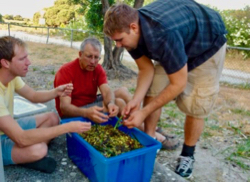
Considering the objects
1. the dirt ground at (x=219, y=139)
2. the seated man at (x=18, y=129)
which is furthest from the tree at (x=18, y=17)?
the seated man at (x=18, y=129)

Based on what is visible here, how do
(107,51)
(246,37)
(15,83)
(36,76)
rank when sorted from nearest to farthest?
(15,83) → (36,76) → (107,51) → (246,37)

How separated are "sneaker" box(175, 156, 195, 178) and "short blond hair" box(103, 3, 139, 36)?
1193 mm

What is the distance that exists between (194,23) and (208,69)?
0.41m

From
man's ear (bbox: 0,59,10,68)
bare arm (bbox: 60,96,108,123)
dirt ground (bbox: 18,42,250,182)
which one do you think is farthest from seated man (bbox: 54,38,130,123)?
dirt ground (bbox: 18,42,250,182)

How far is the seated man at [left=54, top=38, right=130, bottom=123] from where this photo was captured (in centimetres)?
223

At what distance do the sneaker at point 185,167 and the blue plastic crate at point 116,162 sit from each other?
0.44 meters

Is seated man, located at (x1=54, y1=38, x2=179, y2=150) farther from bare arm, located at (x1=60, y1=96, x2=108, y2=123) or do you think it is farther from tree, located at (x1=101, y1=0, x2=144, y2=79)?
tree, located at (x1=101, y1=0, x2=144, y2=79)

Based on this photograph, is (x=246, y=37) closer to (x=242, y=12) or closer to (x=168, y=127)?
(x=242, y=12)

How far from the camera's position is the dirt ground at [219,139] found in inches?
88.3

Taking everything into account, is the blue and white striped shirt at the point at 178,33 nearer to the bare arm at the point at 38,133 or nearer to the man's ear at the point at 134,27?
the man's ear at the point at 134,27

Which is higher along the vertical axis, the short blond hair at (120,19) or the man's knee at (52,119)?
the short blond hair at (120,19)

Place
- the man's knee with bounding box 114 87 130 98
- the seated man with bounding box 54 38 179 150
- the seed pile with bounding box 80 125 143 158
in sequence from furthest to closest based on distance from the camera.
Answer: the man's knee with bounding box 114 87 130 98, the seated man with bounding box 54 38 179 150, the seed pile with bounding box 80 125 143 158

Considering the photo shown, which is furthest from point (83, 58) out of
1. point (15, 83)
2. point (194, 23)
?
point (194, 23)

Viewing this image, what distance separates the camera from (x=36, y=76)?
5242mm
